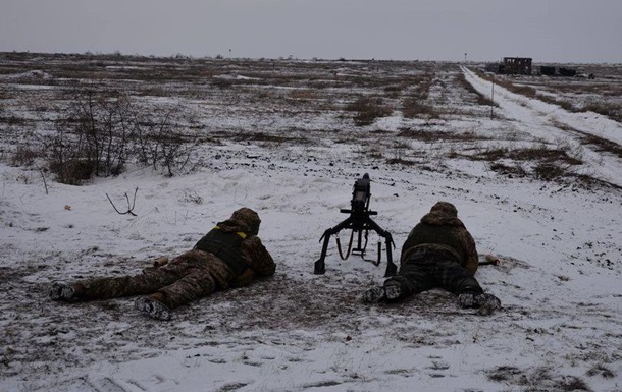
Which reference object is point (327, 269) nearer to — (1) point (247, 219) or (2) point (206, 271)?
(1) point (247, 219)

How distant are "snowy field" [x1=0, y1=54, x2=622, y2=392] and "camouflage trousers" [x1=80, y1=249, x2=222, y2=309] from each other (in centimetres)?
14

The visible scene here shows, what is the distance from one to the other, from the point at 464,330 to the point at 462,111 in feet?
80.3

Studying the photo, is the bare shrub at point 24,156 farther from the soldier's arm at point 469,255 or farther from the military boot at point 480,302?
the military boot at point 480,302

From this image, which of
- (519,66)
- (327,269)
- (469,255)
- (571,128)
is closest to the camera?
(469,255)

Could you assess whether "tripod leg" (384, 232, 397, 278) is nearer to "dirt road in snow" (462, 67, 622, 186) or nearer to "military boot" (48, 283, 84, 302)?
"military boot" (48, 283, 84, 302)

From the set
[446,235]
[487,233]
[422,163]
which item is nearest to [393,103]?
[422,163]

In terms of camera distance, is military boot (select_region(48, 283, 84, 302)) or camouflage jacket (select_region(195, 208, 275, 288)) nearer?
military boot (select_region(48, 283, 84, 302))

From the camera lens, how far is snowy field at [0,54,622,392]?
4.47m

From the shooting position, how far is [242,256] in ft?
21.6

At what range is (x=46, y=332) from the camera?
497 centimetres

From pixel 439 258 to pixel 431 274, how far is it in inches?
8.7

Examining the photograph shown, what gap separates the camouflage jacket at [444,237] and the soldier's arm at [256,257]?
66.3 inches

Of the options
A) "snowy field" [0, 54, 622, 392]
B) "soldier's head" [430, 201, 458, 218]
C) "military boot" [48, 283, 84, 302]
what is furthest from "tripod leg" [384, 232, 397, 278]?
"military boot" [48, 283, 84, 302]

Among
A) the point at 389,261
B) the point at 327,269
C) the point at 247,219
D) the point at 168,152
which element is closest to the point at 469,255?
the point at 389,261
